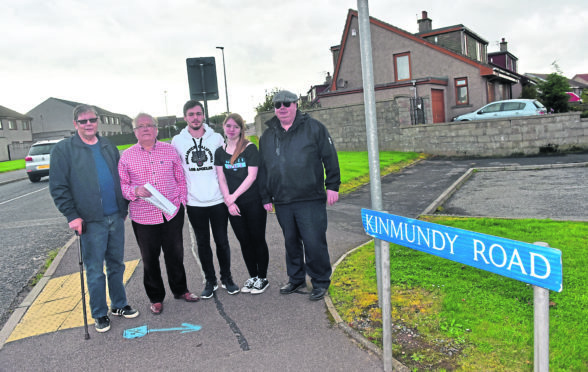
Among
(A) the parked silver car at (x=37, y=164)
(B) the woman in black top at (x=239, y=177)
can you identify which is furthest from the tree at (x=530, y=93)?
(B) the woman in black top at (x=239, y=177)

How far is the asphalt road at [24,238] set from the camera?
5730 millimetres

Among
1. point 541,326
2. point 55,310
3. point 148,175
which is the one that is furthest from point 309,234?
point 55,310

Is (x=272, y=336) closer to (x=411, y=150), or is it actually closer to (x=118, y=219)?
(x=118, y=219)

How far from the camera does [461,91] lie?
2569cm

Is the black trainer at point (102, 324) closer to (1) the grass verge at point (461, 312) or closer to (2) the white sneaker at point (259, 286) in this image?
(2) the white sneaker at point (259, 286)

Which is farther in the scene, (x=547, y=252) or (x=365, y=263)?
(x=365, y=263)

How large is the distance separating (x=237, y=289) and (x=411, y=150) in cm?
1557

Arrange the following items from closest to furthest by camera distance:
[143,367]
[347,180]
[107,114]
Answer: [143,367]
[347,180]
[107,114]

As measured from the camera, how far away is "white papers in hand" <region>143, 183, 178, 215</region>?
4188 mm

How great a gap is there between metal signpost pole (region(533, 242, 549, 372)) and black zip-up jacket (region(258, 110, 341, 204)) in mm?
2437

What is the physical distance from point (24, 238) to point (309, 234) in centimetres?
679

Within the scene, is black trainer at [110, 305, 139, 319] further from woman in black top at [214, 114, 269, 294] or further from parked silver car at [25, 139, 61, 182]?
parked silver car at [25, 139, 61, 182]

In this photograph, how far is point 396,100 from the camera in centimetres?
1892

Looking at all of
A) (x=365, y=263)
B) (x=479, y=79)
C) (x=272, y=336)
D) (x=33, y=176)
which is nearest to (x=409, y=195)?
(x=365, y=263)
